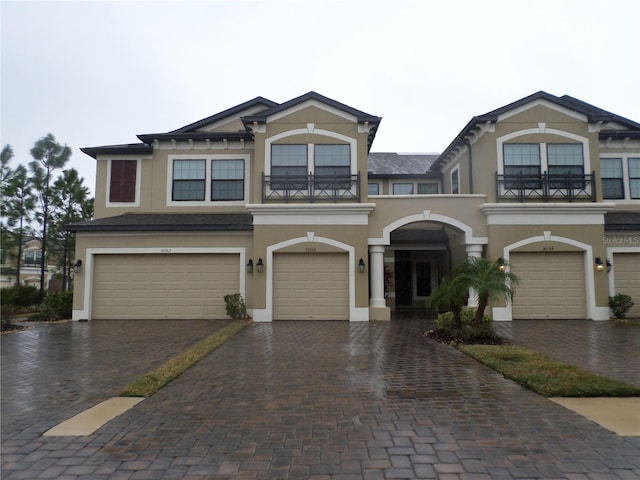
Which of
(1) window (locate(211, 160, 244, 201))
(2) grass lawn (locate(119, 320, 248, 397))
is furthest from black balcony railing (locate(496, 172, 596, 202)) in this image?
(2) grass lawn (locate(119, 320, 248, 397))

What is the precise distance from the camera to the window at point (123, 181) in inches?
623

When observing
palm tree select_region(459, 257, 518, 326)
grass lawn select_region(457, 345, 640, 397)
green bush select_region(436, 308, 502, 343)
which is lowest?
grass lawn select_region(457, 345, 640, 397)

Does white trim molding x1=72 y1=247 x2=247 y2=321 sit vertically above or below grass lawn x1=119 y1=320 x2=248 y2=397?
above

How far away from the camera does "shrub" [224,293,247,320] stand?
43.7ft

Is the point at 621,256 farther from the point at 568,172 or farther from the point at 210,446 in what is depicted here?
the point at 210,446

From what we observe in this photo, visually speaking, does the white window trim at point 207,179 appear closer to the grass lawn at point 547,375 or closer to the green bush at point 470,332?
the green bush at point 470,332

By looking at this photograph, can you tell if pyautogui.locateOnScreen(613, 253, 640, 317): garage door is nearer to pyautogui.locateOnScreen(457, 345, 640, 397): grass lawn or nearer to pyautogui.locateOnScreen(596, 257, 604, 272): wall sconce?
pyautogui.locateOnScreen(596, 257, 604, 272): wall sconce

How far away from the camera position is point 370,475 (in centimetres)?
326

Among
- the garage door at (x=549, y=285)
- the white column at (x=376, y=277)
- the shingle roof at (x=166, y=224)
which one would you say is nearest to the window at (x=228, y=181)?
the shingle roof at (x=166, y=224)

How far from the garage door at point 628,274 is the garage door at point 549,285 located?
170 cm

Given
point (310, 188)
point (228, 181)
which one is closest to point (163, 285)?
point (228, 181)

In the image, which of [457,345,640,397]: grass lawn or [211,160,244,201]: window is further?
[211,160,244,201]: window

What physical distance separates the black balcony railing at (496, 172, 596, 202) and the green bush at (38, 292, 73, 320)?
1557 centimetres

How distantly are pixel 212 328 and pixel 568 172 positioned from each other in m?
12.9
